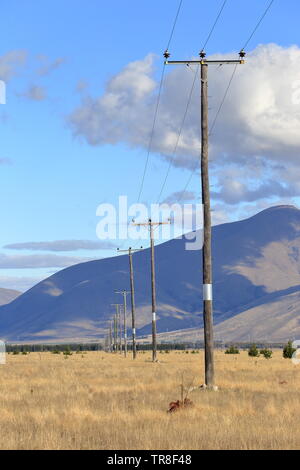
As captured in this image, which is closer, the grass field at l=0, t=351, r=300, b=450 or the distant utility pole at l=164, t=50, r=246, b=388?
the grass field at l=0, t=351, r=300, b=450

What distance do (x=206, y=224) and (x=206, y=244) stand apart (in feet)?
2.11

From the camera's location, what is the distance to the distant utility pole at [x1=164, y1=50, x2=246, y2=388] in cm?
2664

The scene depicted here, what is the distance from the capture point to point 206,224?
27.1 m

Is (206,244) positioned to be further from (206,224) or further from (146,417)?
(146,417)

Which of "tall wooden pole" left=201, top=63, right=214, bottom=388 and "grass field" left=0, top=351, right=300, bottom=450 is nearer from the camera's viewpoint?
"grass field" left=0, top=351, right=300, bottom=450

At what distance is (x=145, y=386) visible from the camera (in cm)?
2698

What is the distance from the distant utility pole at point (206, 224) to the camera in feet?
87.4

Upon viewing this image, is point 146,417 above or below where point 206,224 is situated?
below

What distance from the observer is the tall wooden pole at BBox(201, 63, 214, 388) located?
87.4 feet

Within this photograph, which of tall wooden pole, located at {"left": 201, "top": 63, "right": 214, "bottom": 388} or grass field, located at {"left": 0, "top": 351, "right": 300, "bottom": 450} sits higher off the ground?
tall wooden pole, located at {"left": 201, "top": 63, "right": 214, "bottom": 388}

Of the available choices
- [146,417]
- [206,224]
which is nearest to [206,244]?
[206,224]

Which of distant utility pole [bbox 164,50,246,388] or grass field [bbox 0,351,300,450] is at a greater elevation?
distant utility pole [bbox 164,50,246,388]

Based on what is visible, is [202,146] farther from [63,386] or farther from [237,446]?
[237,446]
